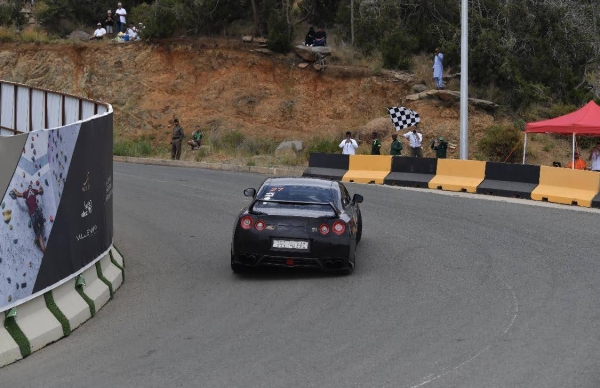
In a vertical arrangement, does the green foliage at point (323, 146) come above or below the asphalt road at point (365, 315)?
above

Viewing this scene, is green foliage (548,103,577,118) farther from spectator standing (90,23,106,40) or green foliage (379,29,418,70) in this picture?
spectator standing (90,23,106,40)

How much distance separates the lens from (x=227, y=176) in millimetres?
27578

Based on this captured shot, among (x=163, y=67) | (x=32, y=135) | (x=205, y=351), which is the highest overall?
(x=163, y=67)

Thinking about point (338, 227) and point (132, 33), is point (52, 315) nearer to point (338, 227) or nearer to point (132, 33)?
point (338, 227)

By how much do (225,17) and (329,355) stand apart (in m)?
33.8

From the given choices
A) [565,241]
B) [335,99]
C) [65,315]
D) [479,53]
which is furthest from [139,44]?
[65,315]

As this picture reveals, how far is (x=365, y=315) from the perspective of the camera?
37.4 ft

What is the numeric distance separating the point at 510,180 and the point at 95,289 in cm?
Answer: 1428

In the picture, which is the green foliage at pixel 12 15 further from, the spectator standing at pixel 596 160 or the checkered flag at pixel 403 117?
the spectator standing at pixel 596 160

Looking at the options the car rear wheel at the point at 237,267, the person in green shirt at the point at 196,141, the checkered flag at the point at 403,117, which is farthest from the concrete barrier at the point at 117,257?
the person in green shirt at the point at 196,141

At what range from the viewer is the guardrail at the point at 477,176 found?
72.7 ft

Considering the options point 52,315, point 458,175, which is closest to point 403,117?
point 458,175

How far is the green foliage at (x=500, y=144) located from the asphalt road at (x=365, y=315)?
495 inches

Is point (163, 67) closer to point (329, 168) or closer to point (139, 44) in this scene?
point (139, 44)
